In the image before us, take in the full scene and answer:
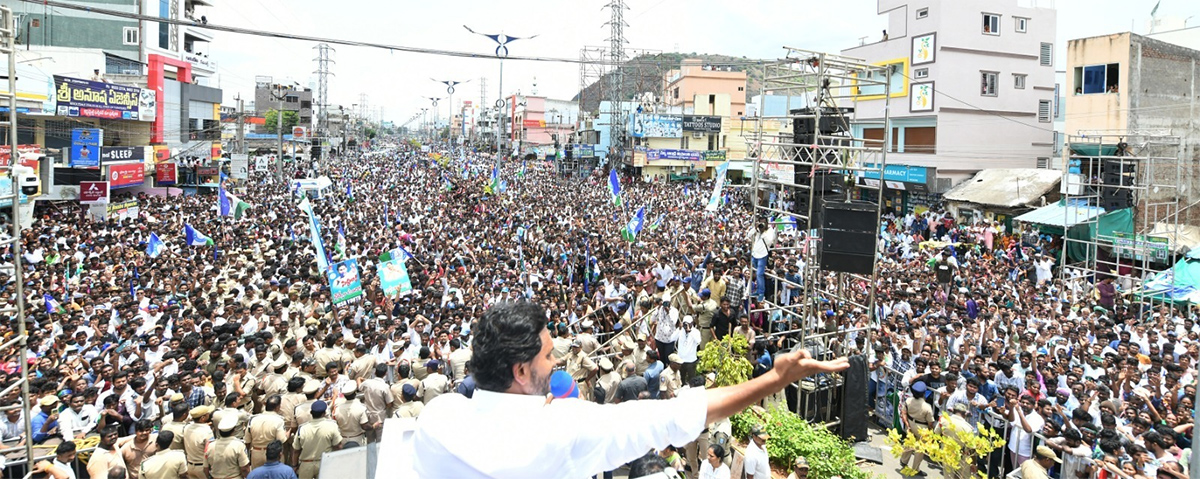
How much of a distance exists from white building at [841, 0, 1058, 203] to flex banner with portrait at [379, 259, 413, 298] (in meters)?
22.0

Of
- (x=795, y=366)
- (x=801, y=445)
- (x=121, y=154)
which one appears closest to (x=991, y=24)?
(x=801, y=445)

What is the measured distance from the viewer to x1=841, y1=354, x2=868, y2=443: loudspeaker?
8469 millimetres

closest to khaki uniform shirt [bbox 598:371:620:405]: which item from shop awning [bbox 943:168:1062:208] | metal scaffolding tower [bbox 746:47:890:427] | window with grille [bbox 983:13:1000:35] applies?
metal scaffolding tower [bbox 746:47:890:427]

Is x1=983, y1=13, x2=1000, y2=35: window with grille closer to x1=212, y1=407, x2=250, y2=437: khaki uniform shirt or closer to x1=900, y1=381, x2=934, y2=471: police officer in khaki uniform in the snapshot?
x1=900, y1=381, x2=934, y2=471: police officer in khaki uniform

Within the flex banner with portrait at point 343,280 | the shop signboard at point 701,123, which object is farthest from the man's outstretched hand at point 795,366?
the shop signboard at point 701,123

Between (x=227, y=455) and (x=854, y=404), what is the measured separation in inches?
252

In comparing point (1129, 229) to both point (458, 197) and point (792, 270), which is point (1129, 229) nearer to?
point (792, 270)

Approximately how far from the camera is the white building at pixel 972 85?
30031 millimetres

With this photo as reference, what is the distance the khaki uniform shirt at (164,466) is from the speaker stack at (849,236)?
6650mm

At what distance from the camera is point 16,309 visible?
473 centimetres

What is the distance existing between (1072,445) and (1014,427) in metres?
0.93

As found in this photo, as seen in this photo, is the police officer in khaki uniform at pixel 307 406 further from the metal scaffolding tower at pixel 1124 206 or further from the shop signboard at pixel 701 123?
the shop signboard at pixel 701 123

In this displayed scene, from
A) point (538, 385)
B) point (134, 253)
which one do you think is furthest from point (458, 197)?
point (538, 385)

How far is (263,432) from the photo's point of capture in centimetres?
654
